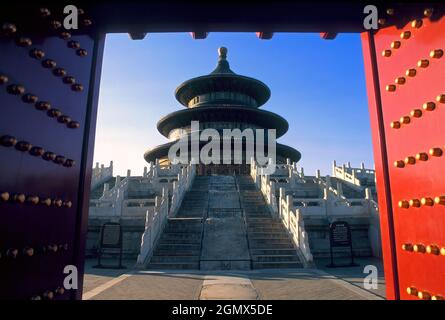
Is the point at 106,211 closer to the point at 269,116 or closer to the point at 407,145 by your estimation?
the point at 407,145

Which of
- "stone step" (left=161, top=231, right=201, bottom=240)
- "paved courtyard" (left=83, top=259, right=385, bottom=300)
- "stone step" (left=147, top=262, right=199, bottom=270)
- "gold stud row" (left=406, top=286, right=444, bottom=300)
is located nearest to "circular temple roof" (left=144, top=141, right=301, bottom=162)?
"stone step" (left=161, top=231, right=201, bottom=240)

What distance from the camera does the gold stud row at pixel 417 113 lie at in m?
1.91

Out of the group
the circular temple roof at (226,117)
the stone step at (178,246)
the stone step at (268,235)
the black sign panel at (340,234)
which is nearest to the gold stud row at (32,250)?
the stone step at (178,246)

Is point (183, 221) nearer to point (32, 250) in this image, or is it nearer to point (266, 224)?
point (266, 224)

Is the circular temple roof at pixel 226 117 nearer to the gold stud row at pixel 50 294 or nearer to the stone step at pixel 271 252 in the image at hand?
the stone step at pixel 271 252

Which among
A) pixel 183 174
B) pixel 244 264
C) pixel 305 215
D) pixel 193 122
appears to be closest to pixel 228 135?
pixel 193 122

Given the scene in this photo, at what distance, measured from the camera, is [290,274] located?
812 centimetres

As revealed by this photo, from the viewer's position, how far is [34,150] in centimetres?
197

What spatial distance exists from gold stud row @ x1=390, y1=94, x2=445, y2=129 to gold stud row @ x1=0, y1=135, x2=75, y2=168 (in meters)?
2.36

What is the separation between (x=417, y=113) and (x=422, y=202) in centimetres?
57

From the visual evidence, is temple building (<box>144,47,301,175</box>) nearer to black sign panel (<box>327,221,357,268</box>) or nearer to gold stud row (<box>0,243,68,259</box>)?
black sign panel (<box>327,221,357,268</box>)

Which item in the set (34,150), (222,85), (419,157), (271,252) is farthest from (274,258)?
(222,85)
